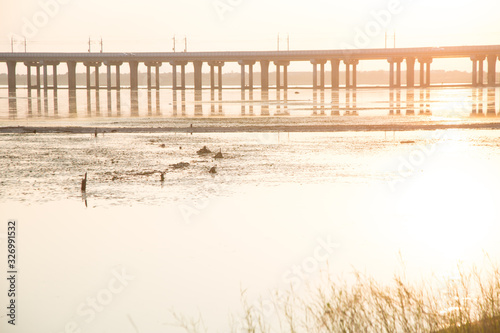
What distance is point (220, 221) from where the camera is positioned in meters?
12.4

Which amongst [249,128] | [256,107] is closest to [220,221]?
[249,128]

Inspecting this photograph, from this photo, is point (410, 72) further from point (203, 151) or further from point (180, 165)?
point (180, 165)

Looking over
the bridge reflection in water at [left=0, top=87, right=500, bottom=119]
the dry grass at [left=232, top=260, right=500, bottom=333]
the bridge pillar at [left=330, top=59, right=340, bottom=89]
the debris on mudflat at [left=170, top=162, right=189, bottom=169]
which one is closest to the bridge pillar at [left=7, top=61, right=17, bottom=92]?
the bridge pillar at [left=330, top=59, right=340, bottom=89]

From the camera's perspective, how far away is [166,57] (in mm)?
135000

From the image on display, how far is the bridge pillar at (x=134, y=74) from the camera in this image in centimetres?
13588

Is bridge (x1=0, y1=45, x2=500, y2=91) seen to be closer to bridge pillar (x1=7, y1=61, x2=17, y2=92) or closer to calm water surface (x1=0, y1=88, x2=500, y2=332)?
bridge pillar (x1=7, y1=61, x2=17, y2=92)

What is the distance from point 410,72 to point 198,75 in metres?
36.0

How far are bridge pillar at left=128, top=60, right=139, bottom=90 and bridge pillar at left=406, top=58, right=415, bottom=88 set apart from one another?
150 feet

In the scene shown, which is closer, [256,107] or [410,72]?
[256,107]

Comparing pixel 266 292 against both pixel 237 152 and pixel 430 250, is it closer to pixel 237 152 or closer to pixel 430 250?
pixel 430 250

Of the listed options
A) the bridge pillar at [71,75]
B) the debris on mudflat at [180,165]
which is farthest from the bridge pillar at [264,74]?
the debris on mudflat at [180,165]

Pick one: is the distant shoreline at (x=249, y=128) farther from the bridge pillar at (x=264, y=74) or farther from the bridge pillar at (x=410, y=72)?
the bridge pillar at (x=410, y=72)

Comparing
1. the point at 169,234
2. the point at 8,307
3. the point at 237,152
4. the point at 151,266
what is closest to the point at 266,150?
the point at 237,152

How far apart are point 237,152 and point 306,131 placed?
835 centimetres
